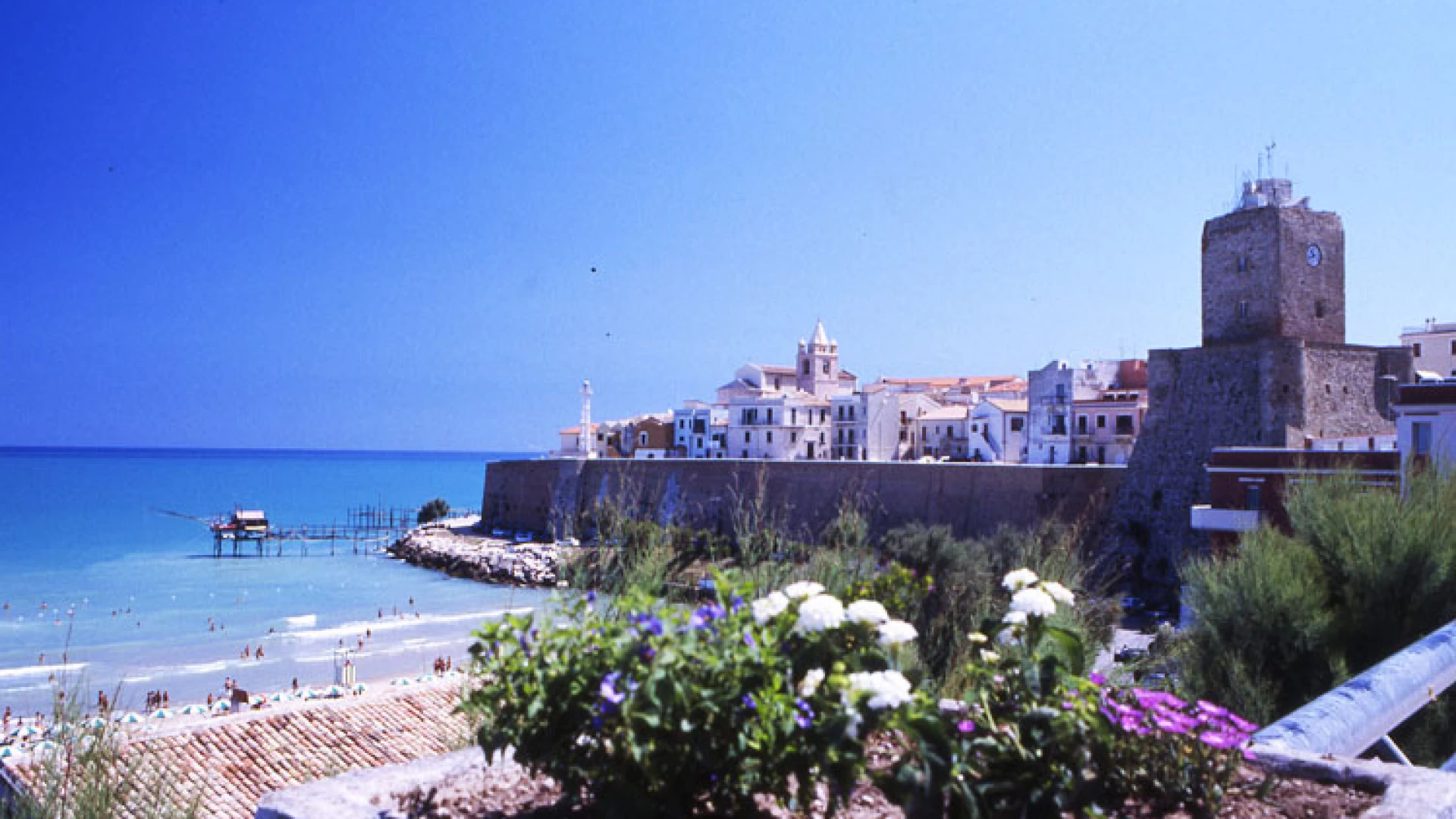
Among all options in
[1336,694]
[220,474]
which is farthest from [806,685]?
[220,474]

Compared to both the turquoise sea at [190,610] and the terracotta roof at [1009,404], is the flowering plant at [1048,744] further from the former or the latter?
the terracotta roof at [1009,404]

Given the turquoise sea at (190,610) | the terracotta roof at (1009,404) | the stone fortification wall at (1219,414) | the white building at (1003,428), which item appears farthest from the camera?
the terracotta roof at (1009,404)

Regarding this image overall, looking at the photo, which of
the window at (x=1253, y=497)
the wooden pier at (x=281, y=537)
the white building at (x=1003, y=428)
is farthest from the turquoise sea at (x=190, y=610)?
the white building at (x=1003, y=428)

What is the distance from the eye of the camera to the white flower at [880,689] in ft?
5.52

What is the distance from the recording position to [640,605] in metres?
2.08

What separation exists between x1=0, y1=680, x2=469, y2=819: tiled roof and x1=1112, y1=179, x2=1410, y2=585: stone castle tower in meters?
20.9

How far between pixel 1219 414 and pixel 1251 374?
1372 millimetres

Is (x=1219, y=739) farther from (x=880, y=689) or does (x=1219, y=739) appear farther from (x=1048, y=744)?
(x=880, y=689)

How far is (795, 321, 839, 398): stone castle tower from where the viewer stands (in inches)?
2416

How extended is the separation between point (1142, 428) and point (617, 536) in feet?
91.5

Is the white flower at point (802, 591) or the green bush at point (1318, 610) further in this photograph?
the green bush at point (1318, 610)

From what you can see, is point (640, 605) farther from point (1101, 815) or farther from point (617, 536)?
point (617, 536)

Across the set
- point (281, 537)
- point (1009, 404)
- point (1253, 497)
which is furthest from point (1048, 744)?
point (281, 537)

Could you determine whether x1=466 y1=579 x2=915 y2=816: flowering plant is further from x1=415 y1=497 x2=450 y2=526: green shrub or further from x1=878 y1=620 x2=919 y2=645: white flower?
x1=415 y1=497 x2=450 y2=526: green shrub
